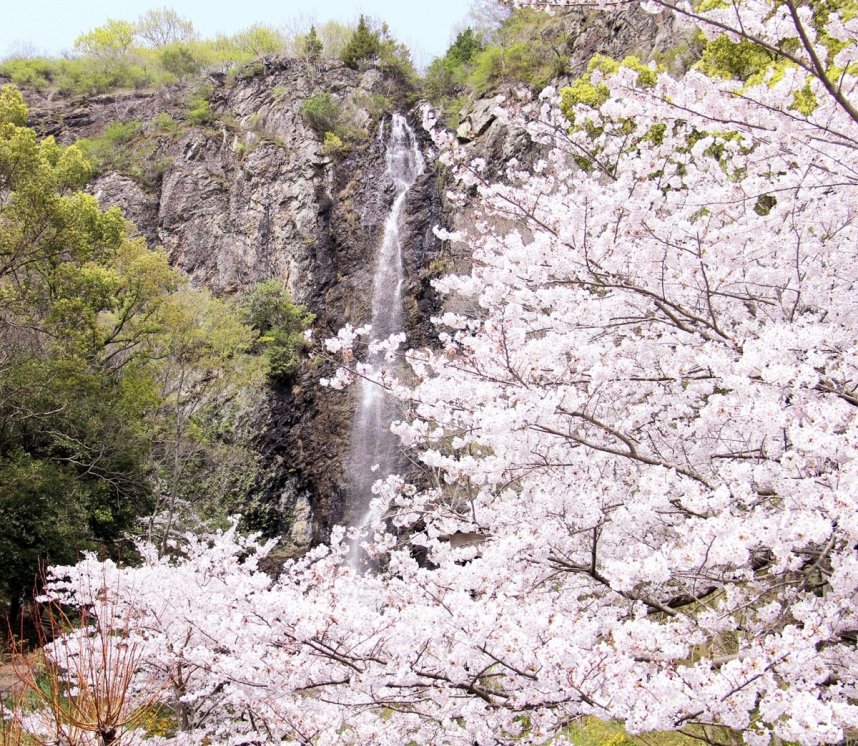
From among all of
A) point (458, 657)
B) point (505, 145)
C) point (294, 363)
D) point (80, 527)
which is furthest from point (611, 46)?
point (458, 657)

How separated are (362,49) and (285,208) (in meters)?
11.2

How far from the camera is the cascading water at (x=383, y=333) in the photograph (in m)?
14.8

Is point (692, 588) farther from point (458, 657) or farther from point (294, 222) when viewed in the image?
point (294, 222)

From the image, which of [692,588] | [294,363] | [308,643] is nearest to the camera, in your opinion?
[308,643]

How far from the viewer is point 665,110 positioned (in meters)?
4.17

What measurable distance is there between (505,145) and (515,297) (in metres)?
15.6

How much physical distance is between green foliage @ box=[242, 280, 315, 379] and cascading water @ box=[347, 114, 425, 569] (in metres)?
2.15

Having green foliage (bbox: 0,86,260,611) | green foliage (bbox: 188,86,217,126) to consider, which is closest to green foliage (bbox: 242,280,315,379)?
green foliage (bbox: 0,86,260,611)

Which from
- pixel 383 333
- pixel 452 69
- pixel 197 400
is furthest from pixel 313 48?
pixel 197 400

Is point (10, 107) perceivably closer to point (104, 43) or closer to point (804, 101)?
point (804, 101)

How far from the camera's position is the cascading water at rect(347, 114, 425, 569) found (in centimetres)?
1478

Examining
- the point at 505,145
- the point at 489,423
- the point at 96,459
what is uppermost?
the point at 505,145

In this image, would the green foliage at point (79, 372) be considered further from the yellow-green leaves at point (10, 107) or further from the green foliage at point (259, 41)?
the green foliage at point (259, 41)

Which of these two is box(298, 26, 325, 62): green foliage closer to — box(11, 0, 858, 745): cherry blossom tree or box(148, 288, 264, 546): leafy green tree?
box(148, 288, 264, 546): leafy green tree
